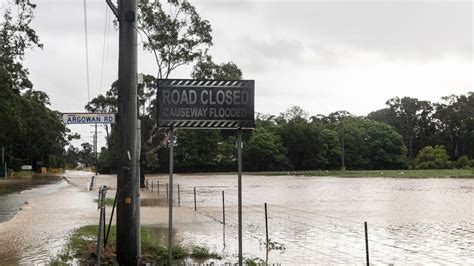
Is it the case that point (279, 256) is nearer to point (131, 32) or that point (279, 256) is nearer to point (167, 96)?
point (167, 96)

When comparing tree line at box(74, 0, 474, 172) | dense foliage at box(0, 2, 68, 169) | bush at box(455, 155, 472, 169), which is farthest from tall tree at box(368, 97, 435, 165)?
dense foliage at box(0, 2, 68, 169)

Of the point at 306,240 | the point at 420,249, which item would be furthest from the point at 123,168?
the point at 420,249

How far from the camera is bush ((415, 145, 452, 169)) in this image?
322 ft

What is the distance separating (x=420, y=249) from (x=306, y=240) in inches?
102

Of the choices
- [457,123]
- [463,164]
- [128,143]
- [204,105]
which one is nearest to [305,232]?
[204,105]

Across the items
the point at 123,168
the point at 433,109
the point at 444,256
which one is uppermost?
the point at 433,109

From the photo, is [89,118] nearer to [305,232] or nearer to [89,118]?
[89,118]

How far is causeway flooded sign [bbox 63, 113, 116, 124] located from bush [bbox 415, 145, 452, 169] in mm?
96969

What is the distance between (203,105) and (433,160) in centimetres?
9969

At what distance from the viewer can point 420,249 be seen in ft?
39.8

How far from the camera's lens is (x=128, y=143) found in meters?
8.24

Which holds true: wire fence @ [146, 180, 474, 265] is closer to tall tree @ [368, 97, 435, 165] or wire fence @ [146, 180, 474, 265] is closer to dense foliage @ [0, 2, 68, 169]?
dense foliage @ [0, 2, 68, 169]

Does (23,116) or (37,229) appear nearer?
(37,229)

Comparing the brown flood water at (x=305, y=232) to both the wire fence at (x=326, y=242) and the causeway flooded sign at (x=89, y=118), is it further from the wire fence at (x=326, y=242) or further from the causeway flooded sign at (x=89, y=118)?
the causeway flooded sign at (x=89, y=118)
